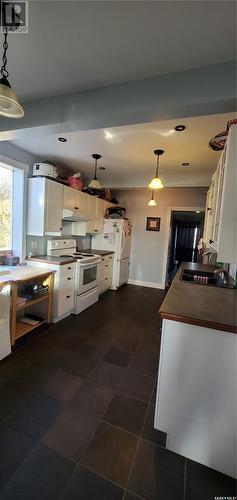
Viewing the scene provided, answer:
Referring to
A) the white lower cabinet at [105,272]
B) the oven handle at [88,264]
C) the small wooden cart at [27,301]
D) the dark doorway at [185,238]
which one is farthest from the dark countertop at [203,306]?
the dark doorway at [185,238]

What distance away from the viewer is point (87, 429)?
1.44 meters

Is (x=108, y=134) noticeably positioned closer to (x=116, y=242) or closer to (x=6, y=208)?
(x=6, y=208)

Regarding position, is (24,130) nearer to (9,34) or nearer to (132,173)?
(9,34)

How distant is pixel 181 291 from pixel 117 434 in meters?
1.13

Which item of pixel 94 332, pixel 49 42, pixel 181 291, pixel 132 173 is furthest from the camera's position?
pixel 132 173

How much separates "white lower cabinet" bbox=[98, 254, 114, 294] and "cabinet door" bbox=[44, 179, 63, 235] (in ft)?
4.27

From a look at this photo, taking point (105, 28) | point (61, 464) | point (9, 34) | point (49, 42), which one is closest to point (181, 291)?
point (61, 464)

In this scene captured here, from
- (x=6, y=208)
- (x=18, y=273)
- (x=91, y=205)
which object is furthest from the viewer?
(x=91, y=205)

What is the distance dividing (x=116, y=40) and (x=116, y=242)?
374 cm

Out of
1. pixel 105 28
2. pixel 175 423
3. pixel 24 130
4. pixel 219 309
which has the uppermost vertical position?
pixel 105 28

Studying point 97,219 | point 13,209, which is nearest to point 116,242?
point 97,219

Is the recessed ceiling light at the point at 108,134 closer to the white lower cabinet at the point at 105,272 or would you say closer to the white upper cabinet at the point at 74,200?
the white upper cabinet at the point at 74,200

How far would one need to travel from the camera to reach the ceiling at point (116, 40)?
3.34 ft

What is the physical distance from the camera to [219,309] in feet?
4.55
